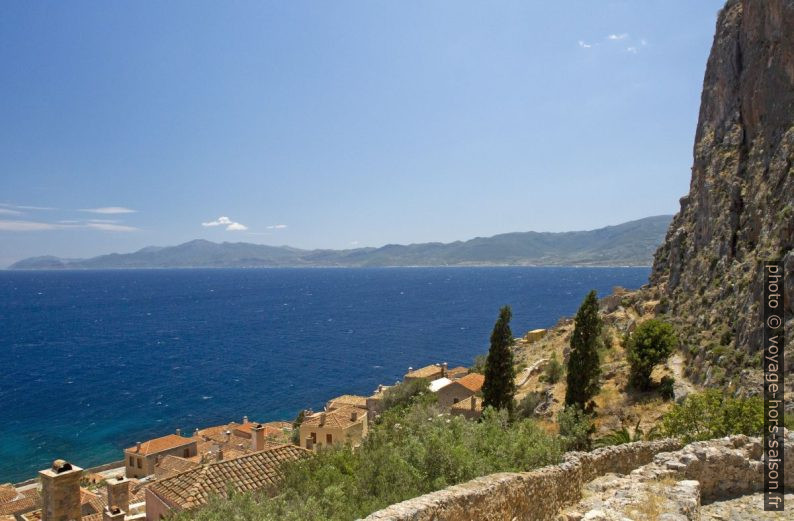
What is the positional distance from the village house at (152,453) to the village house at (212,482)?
2635 centimetres

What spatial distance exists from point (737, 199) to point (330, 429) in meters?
32.9

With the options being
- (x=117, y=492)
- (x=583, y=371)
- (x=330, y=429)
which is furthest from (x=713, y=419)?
(x=330, y=429)

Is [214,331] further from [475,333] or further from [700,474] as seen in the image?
[700,474]

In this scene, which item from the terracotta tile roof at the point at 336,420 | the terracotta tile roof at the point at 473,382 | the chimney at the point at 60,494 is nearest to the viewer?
the chimney at the point at 60,494

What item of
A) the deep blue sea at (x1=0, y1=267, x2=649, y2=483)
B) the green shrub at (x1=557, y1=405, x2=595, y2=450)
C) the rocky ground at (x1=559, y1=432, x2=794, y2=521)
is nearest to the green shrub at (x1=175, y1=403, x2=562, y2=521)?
the rocky ground at (x1=559, y1=432, x2=794, y2=521)

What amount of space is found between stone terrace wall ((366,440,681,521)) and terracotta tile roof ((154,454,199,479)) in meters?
32.1

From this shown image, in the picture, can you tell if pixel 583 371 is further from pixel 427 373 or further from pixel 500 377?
pixel 427 373

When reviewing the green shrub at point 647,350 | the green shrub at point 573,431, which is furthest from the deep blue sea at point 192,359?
the green shrub at point 573,431

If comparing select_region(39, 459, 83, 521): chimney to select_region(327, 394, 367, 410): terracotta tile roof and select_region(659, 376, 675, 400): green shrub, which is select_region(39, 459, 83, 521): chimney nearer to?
select_region(659, 376, 675, 400): green shrub

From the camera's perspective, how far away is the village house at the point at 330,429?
1309 inches

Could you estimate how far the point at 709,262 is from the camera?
38.2 meters

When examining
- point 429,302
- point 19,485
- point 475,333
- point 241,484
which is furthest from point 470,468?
point 429,302

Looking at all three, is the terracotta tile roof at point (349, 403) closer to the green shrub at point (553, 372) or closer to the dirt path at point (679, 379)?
the green shrub at point (553, 372)

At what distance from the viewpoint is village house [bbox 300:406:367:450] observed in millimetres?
33250
